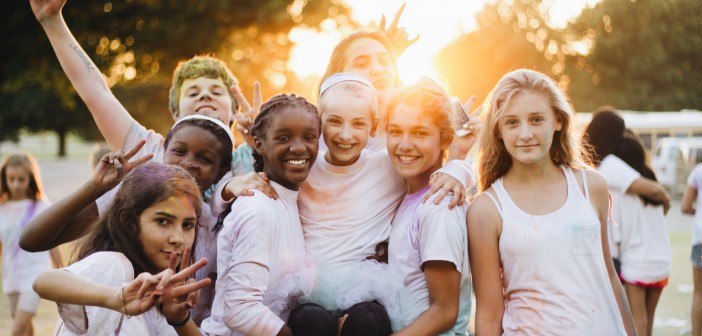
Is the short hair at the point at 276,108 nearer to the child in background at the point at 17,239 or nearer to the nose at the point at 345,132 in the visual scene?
the nose at the point at 345,132

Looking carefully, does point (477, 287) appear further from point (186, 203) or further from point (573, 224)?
point (186, 203)

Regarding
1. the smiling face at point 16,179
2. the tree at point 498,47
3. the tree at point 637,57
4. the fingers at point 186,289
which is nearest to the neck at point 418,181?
the fingers at point 186,289

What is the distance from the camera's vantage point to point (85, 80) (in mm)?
3703

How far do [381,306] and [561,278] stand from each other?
32.8 inches

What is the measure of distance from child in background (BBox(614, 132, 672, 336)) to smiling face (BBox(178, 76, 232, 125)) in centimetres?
398

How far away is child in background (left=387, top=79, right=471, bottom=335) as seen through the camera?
291cm

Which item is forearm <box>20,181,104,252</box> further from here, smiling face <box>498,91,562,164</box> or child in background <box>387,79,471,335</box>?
smiling face <box>498,91,562,164</box>

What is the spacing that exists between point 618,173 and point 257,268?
4.44 meters

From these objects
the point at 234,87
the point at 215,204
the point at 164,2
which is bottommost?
the point at 215,204

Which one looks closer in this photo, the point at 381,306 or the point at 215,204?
the point at 381,306

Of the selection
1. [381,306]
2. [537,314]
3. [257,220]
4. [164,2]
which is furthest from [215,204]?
[164,2]

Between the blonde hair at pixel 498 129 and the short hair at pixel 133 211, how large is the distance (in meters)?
1.47

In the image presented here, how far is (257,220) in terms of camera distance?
114 inches

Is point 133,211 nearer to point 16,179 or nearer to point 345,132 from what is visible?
point 345,132
